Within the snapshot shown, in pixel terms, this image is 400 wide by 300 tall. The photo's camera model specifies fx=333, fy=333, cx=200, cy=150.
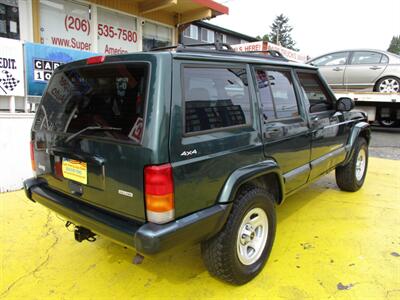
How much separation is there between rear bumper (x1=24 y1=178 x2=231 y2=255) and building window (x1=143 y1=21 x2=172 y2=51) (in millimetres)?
7093

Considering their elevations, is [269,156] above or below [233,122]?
below

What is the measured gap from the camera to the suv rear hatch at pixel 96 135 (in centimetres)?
208

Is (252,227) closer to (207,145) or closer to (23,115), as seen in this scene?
(207,145)

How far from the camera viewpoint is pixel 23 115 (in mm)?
4793

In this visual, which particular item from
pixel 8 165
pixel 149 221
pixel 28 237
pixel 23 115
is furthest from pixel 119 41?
pixel 149 221

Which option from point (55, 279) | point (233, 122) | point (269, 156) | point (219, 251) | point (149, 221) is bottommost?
point (55, 279)

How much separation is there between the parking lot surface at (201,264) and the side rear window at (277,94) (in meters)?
1.31

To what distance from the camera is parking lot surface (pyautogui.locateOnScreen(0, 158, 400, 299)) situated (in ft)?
8.48

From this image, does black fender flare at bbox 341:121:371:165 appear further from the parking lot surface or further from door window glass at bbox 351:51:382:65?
door window glass at bbox 351:51:382:65

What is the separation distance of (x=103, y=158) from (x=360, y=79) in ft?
30.4

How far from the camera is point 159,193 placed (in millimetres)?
1979

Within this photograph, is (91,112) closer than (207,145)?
No

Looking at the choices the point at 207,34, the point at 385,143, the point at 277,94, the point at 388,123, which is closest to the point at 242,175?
the point at 277,94

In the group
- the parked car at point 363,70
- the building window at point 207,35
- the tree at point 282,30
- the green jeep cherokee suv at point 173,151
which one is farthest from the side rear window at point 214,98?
the tree at point 282,30
